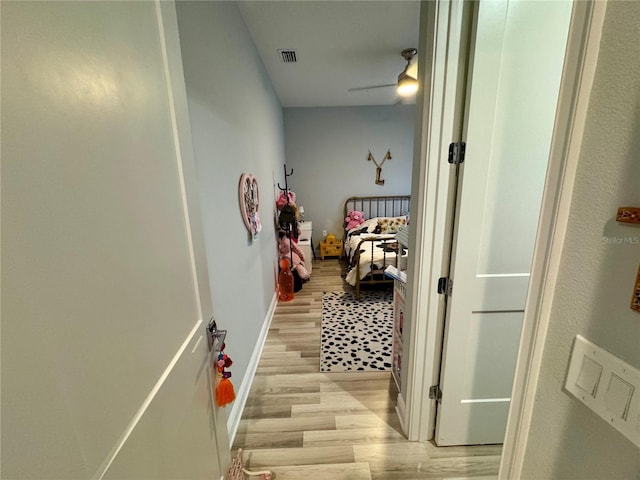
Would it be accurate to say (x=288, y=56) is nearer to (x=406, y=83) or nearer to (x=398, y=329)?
(x=406, y=83)

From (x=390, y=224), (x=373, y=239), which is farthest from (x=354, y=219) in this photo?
(x=373, y=239)

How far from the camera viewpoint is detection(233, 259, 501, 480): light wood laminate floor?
139cm

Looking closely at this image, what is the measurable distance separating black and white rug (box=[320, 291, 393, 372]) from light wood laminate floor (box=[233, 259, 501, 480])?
0.11m

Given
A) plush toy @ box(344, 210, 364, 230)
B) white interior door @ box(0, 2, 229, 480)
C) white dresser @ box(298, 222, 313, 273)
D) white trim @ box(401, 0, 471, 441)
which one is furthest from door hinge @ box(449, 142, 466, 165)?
plush toy @ box(344, 210, 364, 230)

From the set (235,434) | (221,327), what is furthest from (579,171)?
(235,434)

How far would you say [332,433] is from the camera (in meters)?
Answer: 1.59

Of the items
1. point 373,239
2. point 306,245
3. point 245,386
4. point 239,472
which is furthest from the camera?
point 306,245

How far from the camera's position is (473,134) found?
110cm

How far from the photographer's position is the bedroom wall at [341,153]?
4641 mm

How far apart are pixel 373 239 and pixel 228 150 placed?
2296mm

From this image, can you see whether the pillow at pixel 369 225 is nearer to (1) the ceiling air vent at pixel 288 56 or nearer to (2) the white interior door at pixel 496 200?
(1) the ceiling air vent at pixel 288 56

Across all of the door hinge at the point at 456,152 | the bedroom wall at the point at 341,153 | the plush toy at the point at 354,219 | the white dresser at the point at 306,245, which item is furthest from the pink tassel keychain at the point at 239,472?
the bedroom wall at the point at 341,153

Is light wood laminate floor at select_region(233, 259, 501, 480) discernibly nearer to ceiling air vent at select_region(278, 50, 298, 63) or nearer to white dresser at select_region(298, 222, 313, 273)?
white dresser at select_region(298, 222, 313, 273)

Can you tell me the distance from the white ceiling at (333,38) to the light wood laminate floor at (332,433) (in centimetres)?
274
